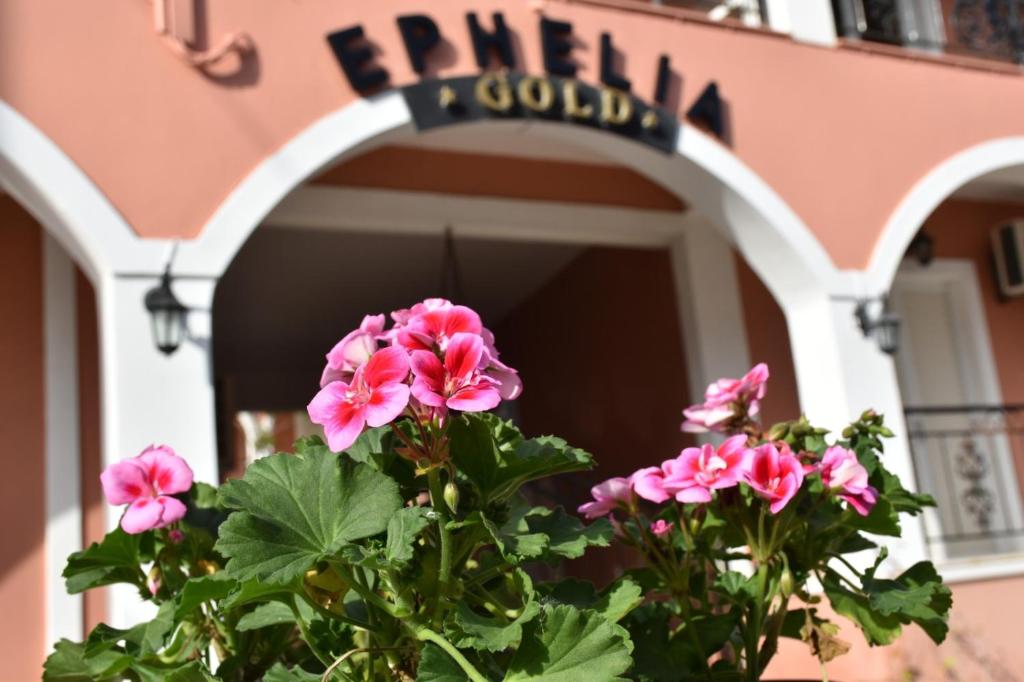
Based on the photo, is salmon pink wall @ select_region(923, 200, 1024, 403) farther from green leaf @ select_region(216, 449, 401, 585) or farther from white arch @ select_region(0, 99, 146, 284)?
green leaf @ select_region(216, 449, 401, 585)

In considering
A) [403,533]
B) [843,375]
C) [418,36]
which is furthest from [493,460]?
[843,375]

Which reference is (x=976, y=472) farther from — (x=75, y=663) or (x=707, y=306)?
(x=75, y=663)

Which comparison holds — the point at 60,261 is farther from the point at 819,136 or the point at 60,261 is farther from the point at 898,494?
the point at 898,494

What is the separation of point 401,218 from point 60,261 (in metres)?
2.04

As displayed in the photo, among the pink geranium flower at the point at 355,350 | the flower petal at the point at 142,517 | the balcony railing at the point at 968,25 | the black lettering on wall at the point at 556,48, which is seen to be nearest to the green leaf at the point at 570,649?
the pink geranium flower at the point at 355,350

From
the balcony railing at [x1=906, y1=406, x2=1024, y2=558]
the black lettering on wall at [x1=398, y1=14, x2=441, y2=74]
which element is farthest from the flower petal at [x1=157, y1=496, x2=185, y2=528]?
the balcony railing at [x1=906, y1=406, x2=1024, y2=558]

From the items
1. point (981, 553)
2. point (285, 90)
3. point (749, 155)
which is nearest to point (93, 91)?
point (285, 90)

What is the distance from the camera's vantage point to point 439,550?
124 cm

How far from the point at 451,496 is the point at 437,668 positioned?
20 centimetres

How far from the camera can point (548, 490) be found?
720cm

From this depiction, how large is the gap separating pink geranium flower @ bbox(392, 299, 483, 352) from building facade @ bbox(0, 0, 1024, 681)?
3.18 metres

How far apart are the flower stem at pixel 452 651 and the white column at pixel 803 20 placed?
543 cm

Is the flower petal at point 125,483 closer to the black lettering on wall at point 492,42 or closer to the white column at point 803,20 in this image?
the black lettering on wall at point 492,42

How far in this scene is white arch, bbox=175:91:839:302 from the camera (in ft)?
14.7
